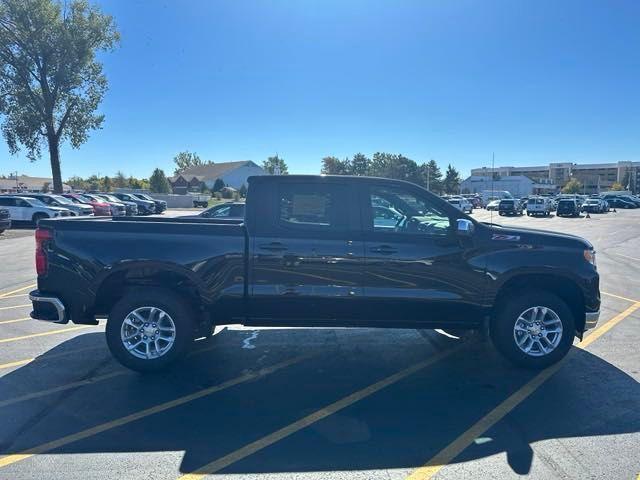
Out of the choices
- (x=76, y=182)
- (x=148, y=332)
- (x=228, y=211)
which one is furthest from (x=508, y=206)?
(x=76, y=182)

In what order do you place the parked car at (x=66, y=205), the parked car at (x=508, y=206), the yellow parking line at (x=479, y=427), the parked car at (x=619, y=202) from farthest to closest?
the parked car at (x=619, y=202), the parked car at (x=508, y=206), the parked car at (x=66, y=205), the yellow parking line at (x=479, y=427)

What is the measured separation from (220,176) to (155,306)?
8395 centimetres

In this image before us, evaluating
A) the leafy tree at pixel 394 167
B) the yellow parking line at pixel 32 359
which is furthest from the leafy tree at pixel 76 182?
the yellow parking line at pixel 32 359

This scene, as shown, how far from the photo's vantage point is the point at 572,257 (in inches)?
196

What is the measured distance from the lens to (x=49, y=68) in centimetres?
3425

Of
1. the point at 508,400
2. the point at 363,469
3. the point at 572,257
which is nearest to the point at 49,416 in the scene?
the point at 363,469

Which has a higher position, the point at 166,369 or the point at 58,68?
the point at 58,68

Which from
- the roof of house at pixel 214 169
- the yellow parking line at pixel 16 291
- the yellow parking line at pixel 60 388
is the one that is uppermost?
the roof of house at pixel 214 169

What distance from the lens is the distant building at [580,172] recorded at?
14112 centimetres

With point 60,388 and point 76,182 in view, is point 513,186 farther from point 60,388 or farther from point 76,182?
point 60,388

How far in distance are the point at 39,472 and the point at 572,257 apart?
5.02 metres

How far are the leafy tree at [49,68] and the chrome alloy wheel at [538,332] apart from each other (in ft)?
125

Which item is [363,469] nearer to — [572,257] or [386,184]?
[386,184]

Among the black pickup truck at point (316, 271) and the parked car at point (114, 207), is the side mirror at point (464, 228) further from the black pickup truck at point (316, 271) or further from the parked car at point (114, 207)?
the parked car at point (114, 207)
